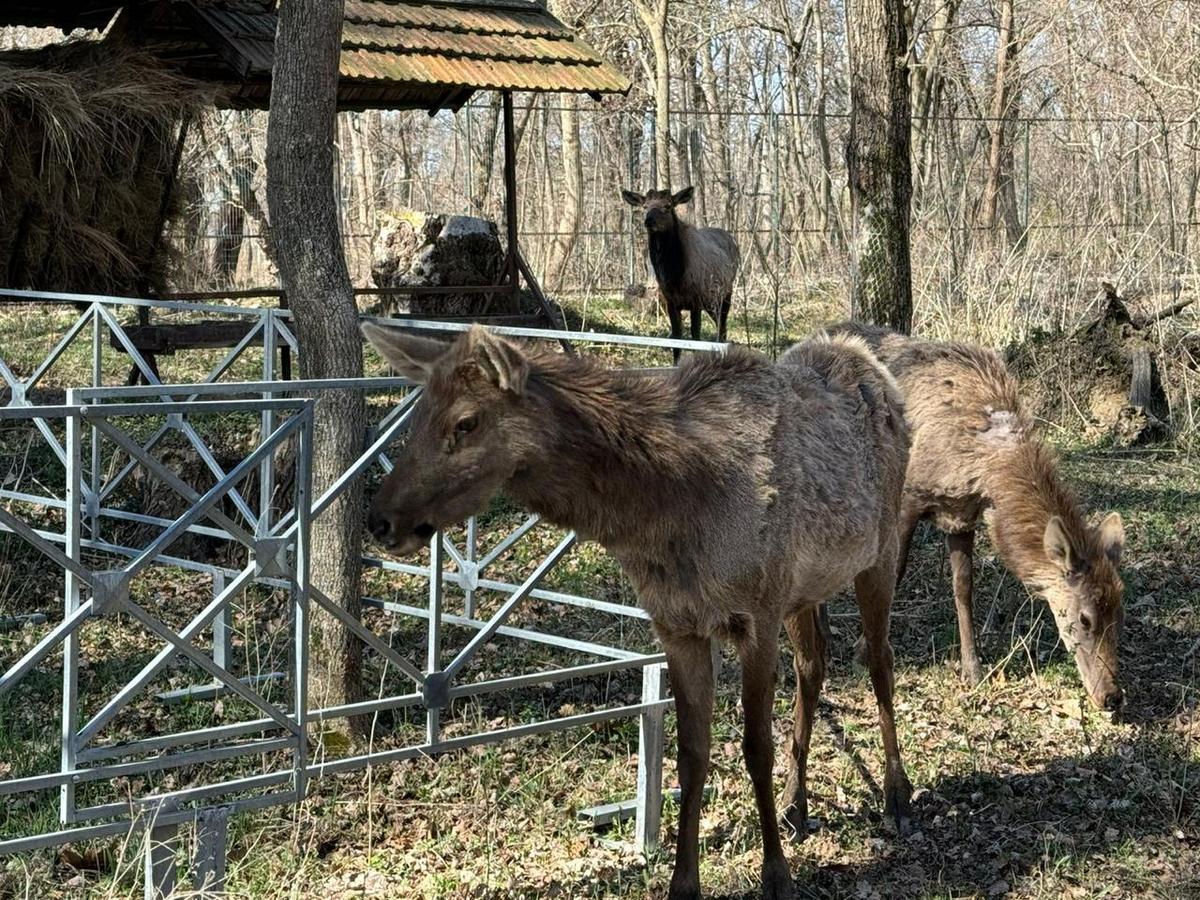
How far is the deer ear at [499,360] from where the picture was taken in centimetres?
454

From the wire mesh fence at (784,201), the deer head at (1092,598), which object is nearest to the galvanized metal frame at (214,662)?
the deer head at (1092,598)

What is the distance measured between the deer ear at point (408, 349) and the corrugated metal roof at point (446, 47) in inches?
307

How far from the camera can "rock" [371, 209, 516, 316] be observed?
638 inches

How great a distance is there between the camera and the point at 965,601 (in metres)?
8.34

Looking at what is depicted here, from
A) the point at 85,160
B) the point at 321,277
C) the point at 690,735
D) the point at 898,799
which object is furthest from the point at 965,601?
the point at 85,160

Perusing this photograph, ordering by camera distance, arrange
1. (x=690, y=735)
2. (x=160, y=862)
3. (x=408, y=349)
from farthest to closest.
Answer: (x=690, y=735) → (x=408, y=349) → (x=160, y=862)

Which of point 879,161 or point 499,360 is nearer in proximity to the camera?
point 499,360

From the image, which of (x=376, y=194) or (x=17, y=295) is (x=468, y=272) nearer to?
(x=17, y=295)

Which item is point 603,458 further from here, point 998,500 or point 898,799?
point 998,500

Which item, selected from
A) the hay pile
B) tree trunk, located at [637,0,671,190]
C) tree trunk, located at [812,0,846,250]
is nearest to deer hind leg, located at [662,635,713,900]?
the hay pile

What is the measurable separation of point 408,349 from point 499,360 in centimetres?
54

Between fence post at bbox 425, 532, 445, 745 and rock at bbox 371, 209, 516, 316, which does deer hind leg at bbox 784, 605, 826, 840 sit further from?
rock at bbox 371, 209, 516, 316

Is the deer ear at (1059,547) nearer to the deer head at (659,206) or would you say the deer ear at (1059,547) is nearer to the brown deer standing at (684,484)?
the brown deer standing at (684,484)

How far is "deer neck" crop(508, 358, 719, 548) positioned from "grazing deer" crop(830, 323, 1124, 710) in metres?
3.32
